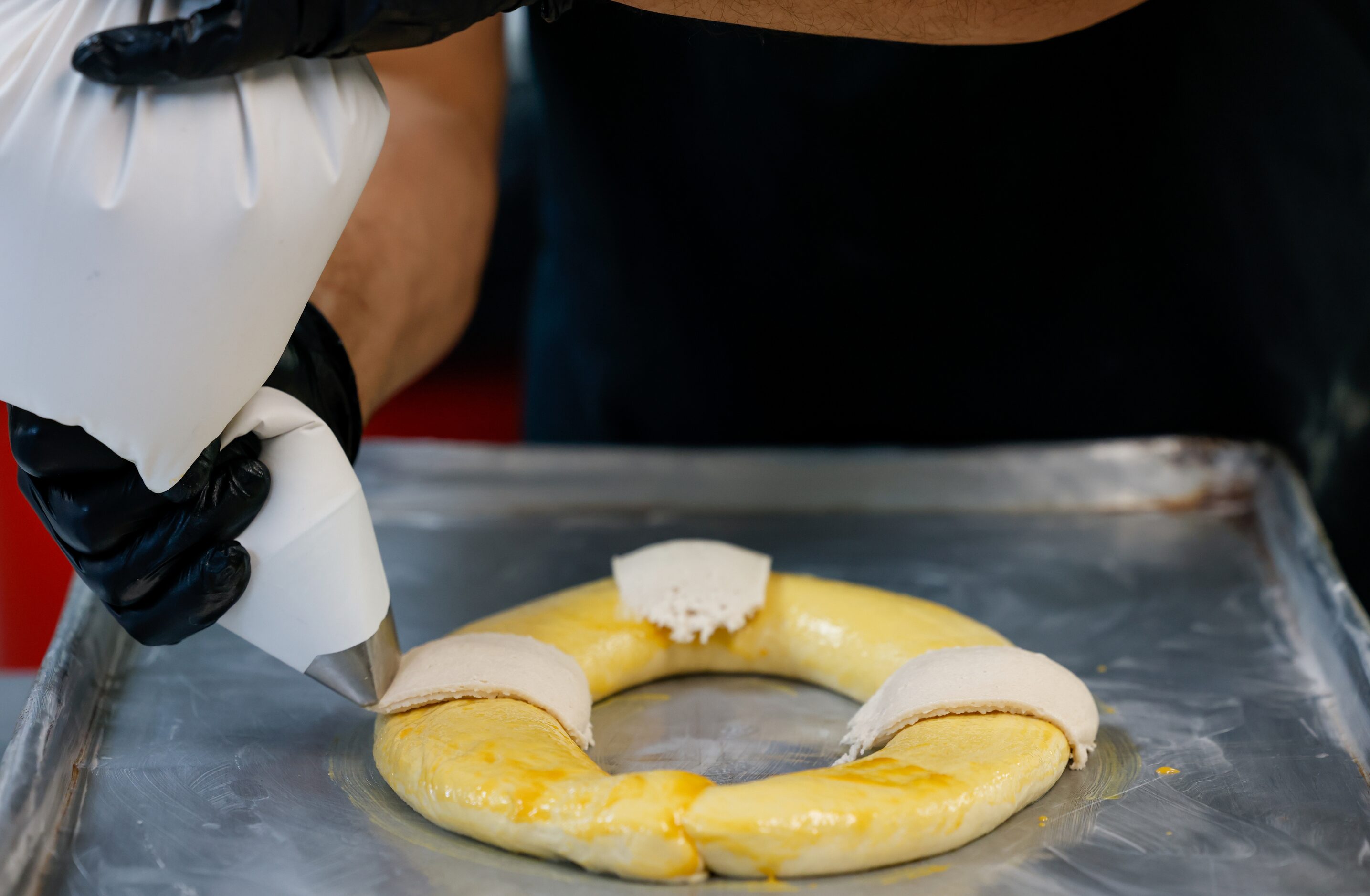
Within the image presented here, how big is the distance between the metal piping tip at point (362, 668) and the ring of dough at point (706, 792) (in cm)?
4

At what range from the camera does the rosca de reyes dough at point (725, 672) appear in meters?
0.95

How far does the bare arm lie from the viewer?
155cm

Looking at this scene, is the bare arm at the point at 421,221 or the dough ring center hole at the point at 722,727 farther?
the bare arm at the point at 421,221

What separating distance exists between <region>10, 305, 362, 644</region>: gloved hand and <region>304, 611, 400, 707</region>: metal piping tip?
0.34ft

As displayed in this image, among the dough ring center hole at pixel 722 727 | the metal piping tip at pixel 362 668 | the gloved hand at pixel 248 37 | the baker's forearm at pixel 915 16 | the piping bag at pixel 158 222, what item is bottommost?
the dough ring center hole at pixel 722 727

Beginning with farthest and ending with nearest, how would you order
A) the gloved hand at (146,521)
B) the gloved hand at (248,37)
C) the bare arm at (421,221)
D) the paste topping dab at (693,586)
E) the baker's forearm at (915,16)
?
the bare arm at (421,221)
the paste topping dab at (693,586)
the baker's forearm at (915,16)
the gloved hand at (146,521)
the gloved hand at (248,37)

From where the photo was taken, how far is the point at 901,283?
5.97 feet

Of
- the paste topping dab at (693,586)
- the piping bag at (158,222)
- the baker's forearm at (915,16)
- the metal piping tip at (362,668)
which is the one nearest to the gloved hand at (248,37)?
the piping bag at (158,222)

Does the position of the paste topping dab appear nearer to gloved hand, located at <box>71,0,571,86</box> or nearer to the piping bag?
the piping bag

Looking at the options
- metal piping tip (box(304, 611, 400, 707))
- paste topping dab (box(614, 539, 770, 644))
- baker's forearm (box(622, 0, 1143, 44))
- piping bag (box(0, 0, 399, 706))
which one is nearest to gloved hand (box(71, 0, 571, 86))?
piping bag (box(0, 0, 399, 706))

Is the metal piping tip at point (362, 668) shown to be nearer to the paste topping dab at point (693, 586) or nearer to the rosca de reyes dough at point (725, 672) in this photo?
the rosca de reyes dough at point (725, 672)

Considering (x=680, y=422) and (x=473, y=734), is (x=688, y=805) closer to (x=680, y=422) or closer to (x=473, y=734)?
(x=473, y=734)

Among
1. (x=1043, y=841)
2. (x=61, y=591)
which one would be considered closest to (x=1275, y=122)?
(x=1043, y=841)

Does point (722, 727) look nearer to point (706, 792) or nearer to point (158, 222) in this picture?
point (706, 792)
